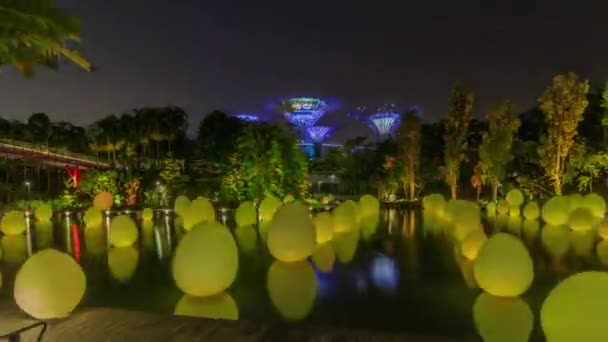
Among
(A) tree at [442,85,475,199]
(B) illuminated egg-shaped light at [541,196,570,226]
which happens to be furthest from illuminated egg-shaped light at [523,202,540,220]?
(A) tree at [442,85,475,199]

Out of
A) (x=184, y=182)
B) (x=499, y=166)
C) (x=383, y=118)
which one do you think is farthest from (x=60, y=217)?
(x=383, y=118)

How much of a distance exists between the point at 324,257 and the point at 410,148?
78.2 ft

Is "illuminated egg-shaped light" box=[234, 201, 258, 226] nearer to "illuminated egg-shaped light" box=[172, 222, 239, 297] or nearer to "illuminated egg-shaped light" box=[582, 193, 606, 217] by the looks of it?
"illuminated egg-shaped light" box=[172, 222, 239, 297]

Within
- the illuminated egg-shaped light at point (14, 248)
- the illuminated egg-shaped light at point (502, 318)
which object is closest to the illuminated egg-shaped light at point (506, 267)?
the illuminated egg-shaped light at point (502, 318)

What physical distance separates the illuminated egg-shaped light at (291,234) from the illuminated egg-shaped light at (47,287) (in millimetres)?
4431

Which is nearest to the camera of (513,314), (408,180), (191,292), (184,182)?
(513,314)

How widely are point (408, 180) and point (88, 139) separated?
1364 inches

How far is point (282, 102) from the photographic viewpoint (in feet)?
264

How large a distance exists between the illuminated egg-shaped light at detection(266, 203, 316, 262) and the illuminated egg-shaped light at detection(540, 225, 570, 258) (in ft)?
18.7

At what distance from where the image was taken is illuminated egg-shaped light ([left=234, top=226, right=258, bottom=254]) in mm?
13695

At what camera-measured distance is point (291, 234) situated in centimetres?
1058

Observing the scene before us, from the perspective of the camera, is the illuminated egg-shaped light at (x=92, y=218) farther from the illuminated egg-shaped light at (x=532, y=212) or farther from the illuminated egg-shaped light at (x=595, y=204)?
the illuminated egg-shaped light at (x=595, y=204)

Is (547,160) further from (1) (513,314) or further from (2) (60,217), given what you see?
(2) (60,217)

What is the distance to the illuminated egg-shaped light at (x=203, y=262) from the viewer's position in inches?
309
